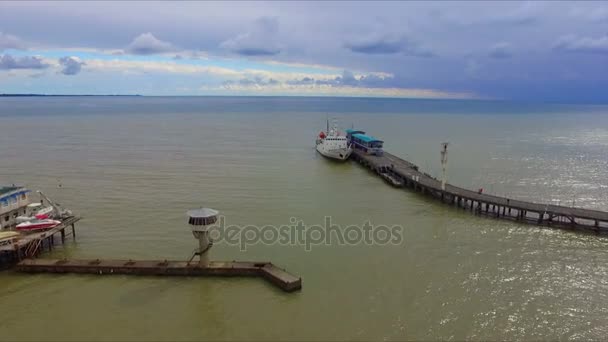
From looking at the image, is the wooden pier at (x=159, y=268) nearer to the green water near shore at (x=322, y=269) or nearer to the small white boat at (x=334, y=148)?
the green water near shore at (x=322, y=269)

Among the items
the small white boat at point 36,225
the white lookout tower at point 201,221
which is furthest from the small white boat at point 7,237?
the white lookout tower at point 201,221

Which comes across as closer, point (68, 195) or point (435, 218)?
point (435, 218)

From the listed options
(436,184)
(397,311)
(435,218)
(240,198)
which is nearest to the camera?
(397,311)

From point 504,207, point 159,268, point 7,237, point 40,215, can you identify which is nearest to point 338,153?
point 504,207

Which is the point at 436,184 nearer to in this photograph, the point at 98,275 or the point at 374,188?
the point at 374,188

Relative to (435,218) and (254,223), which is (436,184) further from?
(254,223)

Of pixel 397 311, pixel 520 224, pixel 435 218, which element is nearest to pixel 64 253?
pixel 397 311

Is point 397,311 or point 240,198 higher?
point 240,198

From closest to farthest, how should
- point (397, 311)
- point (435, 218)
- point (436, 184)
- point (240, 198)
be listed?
point (397, 311)
point (435, 218)
point (240, 198)
point (436, 184)
